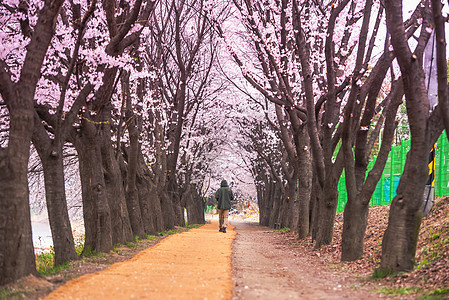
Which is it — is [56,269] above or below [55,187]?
below

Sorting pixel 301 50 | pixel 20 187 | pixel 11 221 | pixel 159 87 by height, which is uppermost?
pixel 159 87

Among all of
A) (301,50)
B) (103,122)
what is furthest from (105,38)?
(301,50)

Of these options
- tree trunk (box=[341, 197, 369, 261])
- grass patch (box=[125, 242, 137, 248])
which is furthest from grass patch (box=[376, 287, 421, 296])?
grass patch (box=[125, 242, 137, 248])

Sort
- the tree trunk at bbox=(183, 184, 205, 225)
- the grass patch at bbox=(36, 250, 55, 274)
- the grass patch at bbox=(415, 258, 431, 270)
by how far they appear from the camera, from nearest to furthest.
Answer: the grass patch at bbox=(415, 258, 431, 270) → the grass patch at bbox=(36, 250, 55, 274) → the tree trunk at bbox=(183, 184, 205, 225)

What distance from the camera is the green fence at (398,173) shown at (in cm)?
1518

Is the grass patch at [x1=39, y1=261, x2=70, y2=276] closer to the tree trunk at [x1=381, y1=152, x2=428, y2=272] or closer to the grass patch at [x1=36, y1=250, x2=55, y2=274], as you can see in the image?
the grass patch at [x1=36, y1=250, x2=55, y2=274]

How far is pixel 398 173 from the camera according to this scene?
20.9 meters

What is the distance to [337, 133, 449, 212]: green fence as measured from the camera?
15.2 metres

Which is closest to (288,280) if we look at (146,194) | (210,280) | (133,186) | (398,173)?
(210,280)

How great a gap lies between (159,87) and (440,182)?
Answer: 12998 mm

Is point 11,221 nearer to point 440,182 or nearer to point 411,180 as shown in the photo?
point 411,180

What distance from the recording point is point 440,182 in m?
15.4

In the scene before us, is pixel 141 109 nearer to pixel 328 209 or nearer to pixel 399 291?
pixel 328 209

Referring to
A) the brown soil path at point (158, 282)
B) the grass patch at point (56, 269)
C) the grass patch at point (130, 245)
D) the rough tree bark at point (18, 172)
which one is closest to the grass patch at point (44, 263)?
the grass patch at point (56, 269)
